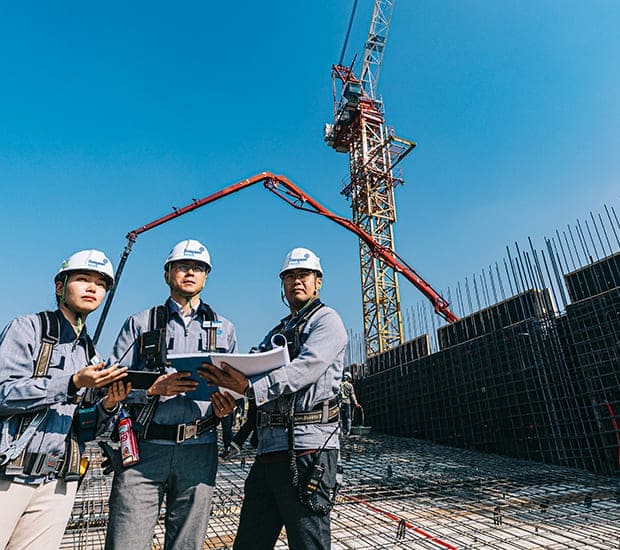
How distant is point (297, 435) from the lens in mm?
2092

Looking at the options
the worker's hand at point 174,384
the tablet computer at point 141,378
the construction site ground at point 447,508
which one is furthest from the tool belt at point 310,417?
the construction site ground at point 447,508

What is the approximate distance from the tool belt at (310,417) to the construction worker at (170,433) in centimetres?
20

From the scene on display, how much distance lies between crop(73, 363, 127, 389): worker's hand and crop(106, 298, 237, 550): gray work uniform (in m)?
0.36

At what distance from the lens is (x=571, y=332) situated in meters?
7.67

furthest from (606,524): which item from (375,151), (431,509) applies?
(375,151)

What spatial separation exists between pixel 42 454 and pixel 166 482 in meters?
0.60

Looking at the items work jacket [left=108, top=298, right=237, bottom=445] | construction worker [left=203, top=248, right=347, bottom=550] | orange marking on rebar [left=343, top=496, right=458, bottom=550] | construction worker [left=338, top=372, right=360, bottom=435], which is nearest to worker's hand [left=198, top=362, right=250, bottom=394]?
construction worker [left=203, top=248, right=347, bottom=550]

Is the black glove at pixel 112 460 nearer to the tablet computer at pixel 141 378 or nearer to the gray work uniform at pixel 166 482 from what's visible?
the gray work uniform at pixel 166 482

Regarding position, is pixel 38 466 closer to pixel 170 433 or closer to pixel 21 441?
pixel 21 441

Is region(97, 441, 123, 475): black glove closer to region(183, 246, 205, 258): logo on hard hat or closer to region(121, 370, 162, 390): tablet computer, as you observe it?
region(121, 370, 162, 390): tablet computer

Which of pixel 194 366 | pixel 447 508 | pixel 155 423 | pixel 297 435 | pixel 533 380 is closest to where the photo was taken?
pixel 194 366

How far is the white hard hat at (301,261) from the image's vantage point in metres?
2.56

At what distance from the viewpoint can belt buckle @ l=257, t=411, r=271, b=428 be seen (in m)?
2.20

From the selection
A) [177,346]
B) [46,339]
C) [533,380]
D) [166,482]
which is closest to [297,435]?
[166,482]
